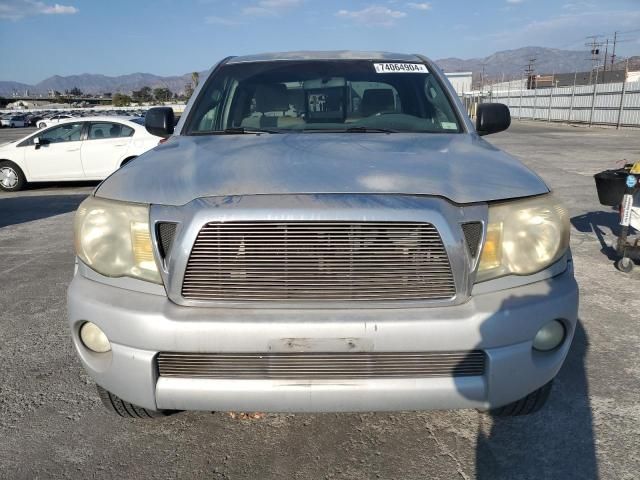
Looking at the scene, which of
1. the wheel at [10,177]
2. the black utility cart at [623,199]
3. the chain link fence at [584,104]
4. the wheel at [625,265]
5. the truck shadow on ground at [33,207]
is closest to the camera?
the black utility cart at [623,199]

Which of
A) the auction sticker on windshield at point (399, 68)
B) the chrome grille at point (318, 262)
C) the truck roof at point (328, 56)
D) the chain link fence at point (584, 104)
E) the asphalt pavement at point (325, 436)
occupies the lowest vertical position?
the chain link fence at point (584, 104)

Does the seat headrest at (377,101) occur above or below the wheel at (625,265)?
above

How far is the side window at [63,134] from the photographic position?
1073cm

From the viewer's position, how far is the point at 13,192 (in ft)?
36.1

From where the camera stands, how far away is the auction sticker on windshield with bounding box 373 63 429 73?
3541 mm

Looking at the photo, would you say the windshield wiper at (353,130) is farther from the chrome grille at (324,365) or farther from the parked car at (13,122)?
the parked car at (13,122)

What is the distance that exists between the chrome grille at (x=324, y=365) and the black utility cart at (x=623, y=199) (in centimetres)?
351

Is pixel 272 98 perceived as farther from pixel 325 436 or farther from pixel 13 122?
pixel 13 122

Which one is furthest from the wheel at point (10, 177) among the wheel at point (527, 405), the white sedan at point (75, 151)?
the wheel at point (527, 405)

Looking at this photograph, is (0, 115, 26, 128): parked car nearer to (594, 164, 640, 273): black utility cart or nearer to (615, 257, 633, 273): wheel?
(594, 164, 640, 273): black utility cart

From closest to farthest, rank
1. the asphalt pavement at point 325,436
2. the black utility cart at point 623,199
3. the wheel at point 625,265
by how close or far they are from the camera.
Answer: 1. the asphalt pavement at point 325,436
2. the black utility cart at point 623,199
3. the wheel at point 625,265

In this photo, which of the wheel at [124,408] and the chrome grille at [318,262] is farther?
the wheel at [124,408]

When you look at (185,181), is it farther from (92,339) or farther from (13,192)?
(13,192)

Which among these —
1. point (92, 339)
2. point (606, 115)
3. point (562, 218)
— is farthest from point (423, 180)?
point (606, 115)
